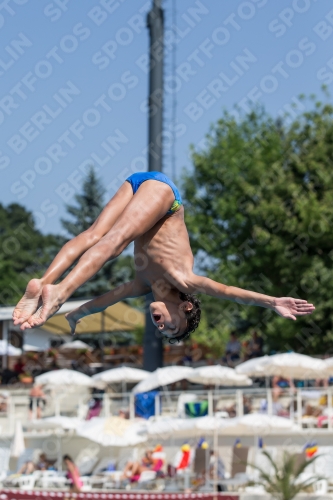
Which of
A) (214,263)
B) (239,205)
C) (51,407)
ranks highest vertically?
(239,205)

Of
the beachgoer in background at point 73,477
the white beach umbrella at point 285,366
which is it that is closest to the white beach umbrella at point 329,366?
the white beach umbrella at point 285,366

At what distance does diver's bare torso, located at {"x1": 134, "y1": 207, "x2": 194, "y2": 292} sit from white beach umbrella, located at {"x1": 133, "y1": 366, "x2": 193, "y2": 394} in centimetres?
1260

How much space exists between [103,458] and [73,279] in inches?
621

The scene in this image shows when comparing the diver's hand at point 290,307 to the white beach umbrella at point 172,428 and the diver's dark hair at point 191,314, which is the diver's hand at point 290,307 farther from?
the white beach umbrella at point 172,428

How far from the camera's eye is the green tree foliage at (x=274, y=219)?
2819cm

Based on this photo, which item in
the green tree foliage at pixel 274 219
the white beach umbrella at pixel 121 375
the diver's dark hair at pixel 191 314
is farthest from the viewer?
the green tree foliage at pixel 274 219

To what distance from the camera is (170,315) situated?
25.3 ft

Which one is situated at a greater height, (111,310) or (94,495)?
(111,310)

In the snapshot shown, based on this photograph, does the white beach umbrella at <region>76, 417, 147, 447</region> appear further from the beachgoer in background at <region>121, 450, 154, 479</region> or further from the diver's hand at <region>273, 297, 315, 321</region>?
the diver's hand at <region>273, 297, 315, 321</region>

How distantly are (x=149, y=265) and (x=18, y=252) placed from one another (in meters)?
58.6

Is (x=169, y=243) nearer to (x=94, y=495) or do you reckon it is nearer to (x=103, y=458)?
(x=94, y=495)

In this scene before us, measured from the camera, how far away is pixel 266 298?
736 centimetres

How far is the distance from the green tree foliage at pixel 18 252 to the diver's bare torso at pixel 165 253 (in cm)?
4623

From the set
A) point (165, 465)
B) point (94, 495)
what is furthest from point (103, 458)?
point (94, 495)
